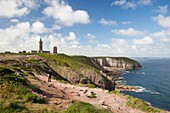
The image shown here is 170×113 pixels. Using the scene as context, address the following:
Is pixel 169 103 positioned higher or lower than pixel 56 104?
lower

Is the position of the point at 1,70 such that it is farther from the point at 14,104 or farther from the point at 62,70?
the point at 62,70

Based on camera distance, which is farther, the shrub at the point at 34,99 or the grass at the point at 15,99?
the shrub at the point at 34,99

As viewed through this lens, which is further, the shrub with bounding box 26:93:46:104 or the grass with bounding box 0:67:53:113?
the shrub with bounding box 26:93:46:104

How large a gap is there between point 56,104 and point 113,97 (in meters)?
11.2

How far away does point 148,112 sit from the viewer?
20688 millimetres

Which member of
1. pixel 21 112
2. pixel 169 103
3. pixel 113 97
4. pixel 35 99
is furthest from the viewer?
pixel 169 103

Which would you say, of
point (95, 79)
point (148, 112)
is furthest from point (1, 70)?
point (95, 79)

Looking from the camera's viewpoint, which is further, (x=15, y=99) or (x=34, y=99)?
(x=34, y=99)

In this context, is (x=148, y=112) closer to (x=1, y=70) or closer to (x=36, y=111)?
(x=36, y=111)

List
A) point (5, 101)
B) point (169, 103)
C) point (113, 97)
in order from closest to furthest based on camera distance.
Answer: point (5, 101) < point (113, 97) < point (169, 103)

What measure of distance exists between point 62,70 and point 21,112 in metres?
75.3

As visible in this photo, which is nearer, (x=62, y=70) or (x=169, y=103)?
(x=169, y=103)

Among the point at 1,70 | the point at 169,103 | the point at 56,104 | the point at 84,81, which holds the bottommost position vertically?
the point at 169,103

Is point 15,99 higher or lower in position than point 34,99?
higher
